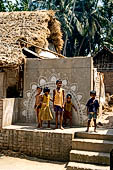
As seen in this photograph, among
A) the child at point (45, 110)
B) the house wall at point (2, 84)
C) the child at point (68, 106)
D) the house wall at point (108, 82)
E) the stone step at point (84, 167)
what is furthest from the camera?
the house wall at point (108, 82)

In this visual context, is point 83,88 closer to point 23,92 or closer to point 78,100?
point 78,100

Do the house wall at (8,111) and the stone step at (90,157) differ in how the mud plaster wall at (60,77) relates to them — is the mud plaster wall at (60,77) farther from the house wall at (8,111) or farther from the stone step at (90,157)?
the stone step at (90,157)

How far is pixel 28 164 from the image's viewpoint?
4719mm

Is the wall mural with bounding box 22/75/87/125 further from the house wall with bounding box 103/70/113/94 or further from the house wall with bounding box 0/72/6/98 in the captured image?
the house wall with bounding box 103/70/113/94

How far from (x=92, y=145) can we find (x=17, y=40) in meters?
4.89

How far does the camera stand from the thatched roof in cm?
630

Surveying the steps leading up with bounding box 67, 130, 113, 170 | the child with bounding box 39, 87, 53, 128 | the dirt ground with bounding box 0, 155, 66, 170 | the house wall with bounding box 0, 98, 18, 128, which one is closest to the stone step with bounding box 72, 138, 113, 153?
the steps leading up with bounding box 67, 130, 113, 170

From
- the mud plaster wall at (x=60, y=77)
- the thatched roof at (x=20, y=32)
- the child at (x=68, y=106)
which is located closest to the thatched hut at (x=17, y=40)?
the thatched roof at (x=20, y=32)

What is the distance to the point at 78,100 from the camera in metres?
5.99

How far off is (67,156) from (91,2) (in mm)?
24072

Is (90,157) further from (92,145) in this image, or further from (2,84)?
(2,84)

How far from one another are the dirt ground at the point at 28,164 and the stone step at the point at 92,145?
0.61 metres

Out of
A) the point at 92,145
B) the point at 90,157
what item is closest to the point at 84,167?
the point at 90,157

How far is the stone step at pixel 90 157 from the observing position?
14.2 feet
